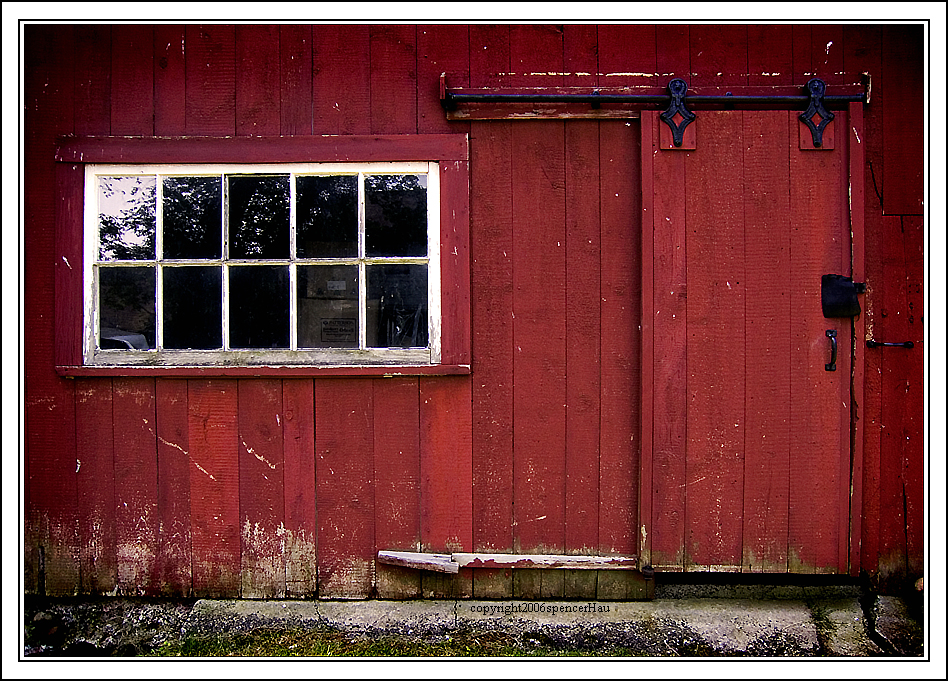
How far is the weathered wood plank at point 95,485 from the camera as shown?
8.86 feet

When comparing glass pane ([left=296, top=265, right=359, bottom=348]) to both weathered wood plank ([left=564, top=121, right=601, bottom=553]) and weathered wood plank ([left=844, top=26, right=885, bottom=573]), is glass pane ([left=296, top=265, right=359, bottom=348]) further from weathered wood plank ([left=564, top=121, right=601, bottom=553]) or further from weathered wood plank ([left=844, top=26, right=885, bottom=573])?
weathered wood plank ([left=844, top=26, right=885, bottom=573])

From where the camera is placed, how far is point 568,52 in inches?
103

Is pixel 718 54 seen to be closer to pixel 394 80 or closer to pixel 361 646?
pixel 394 80

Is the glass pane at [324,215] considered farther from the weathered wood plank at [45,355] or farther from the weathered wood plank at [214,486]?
the weathered wood plank at [45,355]

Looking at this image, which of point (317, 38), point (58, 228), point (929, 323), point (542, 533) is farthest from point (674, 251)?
point (58, 228)

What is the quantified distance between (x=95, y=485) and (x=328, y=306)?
1325mm

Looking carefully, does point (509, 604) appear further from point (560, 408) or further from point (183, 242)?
point (183, 242)

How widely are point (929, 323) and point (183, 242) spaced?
10.8 ft

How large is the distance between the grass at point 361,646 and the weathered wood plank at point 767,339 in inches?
31.6

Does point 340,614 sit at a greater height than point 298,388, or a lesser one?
lesser

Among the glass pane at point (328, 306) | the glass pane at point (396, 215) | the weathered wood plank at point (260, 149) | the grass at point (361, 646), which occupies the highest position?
the weathered wood plank at point (260, 149)

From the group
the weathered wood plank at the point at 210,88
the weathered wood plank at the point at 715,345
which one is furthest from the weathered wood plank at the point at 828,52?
the weathered wood plank at the point at 210,88

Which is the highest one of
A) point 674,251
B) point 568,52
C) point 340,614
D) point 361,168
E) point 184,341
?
point 568,52

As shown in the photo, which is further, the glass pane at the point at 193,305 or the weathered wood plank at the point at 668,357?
the glass pane at the point at 193,305
